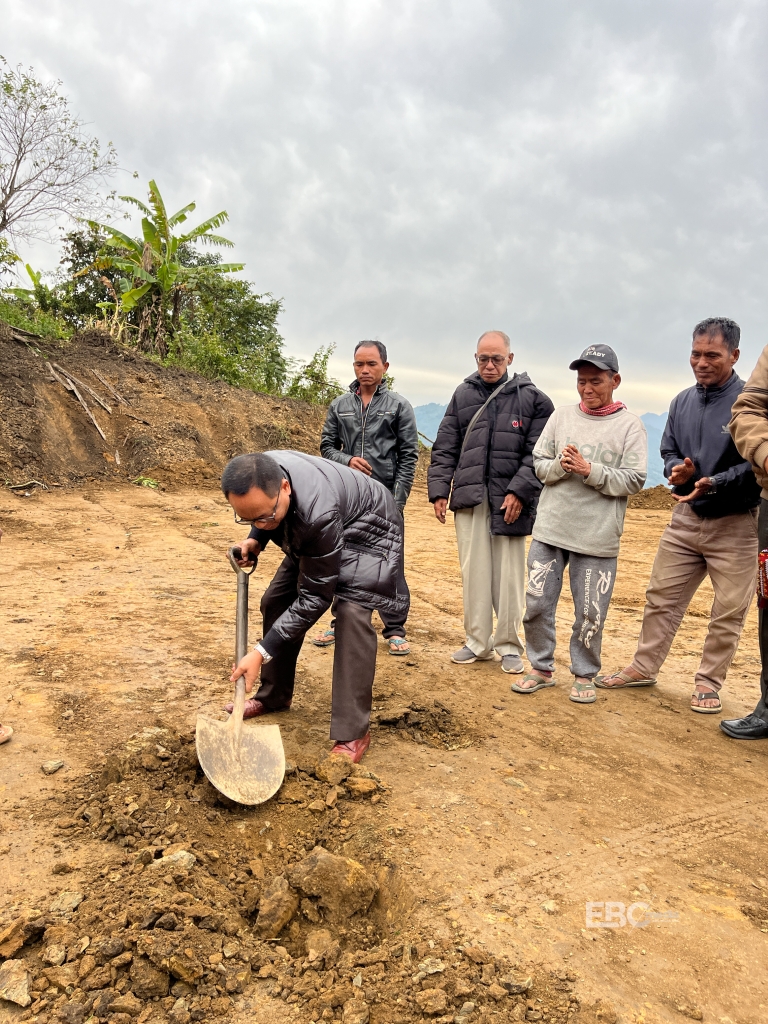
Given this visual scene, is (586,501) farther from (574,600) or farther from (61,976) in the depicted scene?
(61,976)

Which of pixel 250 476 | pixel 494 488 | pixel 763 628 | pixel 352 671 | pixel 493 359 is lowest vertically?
pixel 352 671

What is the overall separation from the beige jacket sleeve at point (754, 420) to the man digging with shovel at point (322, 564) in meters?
1.62

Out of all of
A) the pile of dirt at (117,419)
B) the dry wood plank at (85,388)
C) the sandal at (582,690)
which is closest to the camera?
the sandal at (582,690)

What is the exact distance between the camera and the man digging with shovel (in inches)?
103

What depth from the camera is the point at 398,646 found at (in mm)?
4562

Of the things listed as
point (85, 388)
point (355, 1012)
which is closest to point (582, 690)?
point (355, 1012)

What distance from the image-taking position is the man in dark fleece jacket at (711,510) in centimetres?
356

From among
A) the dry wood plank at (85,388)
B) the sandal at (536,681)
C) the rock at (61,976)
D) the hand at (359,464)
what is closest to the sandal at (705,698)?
the sandal at (536,681)

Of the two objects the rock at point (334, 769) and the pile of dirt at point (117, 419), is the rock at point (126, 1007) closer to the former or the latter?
the rock at point (334, 769)

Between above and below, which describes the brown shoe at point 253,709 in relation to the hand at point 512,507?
below

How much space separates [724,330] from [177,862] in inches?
133

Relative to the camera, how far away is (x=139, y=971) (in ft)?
6.03

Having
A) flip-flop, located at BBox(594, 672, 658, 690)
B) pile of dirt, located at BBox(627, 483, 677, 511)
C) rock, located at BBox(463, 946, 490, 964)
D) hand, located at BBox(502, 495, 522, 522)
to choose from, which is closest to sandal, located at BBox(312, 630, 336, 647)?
hand, located at BBox(502, 495, 522, 522)

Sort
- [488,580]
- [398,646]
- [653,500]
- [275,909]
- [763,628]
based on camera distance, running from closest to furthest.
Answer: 1. [275,909]
2. [763,628]
3. [488,580]
4. [398,646]
5. [653,500]
